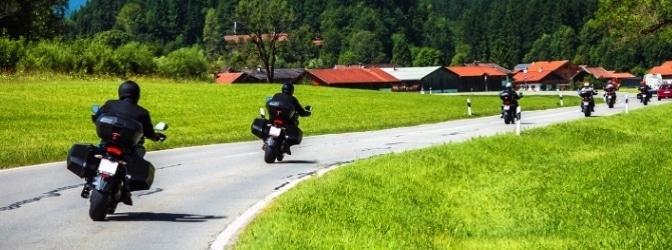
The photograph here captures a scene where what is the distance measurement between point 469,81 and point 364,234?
15520 cm

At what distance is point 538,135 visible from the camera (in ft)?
88.3

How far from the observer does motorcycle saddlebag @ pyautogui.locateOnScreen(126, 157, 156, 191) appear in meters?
11.4

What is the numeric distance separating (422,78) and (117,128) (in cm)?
14211

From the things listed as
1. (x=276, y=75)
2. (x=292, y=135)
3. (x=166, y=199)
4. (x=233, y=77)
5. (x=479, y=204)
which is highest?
(x=276, y=75)

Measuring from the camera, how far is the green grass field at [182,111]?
27422mm

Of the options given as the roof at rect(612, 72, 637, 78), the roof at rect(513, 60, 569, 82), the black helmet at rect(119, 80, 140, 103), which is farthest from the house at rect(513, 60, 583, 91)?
the black helmet at rect(119, 80, 140, 103)

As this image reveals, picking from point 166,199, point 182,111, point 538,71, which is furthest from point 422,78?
point 166,199

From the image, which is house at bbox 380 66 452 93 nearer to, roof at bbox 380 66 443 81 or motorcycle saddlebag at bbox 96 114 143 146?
roof at bbox 380 66 443 81

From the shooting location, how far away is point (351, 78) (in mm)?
141625

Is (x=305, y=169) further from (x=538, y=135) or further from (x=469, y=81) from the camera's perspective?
(x=469, y=81)

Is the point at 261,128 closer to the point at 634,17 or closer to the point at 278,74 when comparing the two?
the point at 634,17

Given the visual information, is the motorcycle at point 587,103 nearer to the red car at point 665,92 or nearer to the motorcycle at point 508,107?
the motorcycle at point 508,107

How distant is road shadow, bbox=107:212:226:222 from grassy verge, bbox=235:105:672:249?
79 centimetres

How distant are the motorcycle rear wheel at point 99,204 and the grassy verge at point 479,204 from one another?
1.76 metres
